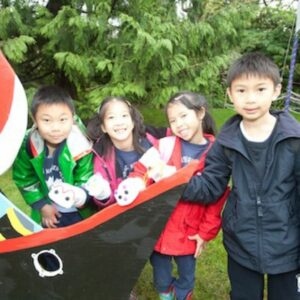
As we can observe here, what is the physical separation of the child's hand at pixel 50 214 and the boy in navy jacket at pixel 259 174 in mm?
633

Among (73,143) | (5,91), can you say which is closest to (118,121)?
(73,143)

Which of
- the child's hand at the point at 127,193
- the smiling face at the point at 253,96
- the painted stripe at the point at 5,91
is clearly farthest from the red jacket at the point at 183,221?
the painted stripe at the point at 5,91

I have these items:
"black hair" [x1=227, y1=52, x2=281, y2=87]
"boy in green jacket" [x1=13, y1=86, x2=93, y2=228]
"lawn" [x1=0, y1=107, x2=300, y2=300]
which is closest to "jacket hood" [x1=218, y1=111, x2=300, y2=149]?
"black hair" [x1=227, y1=52, x2=281, y2=87]

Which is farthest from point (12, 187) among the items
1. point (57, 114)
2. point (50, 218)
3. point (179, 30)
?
point (57, 114)

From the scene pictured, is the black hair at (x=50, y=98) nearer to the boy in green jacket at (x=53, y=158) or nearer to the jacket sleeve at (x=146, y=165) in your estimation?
the boy in green jacket at (x=53, y=158)

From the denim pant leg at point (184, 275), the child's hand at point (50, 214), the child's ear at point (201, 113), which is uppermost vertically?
the child's ear at point (201, 113)

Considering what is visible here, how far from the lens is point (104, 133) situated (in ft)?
6.20

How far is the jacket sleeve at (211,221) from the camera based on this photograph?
5.77 ft

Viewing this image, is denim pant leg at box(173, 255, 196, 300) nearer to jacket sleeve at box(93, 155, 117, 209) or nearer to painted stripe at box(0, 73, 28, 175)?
jacket sleeve at box(93, 155, 117, 209)

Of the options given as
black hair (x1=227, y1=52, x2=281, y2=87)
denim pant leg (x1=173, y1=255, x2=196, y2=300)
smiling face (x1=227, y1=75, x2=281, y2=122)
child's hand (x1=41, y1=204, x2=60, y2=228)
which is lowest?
denim pant leg (x1=173, y1=255, x2=196, y2=300)

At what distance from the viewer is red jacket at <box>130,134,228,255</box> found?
1.76 m

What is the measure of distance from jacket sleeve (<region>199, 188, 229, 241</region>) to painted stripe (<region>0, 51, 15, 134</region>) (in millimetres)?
841

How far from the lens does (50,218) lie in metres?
1.93

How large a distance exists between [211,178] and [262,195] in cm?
20
